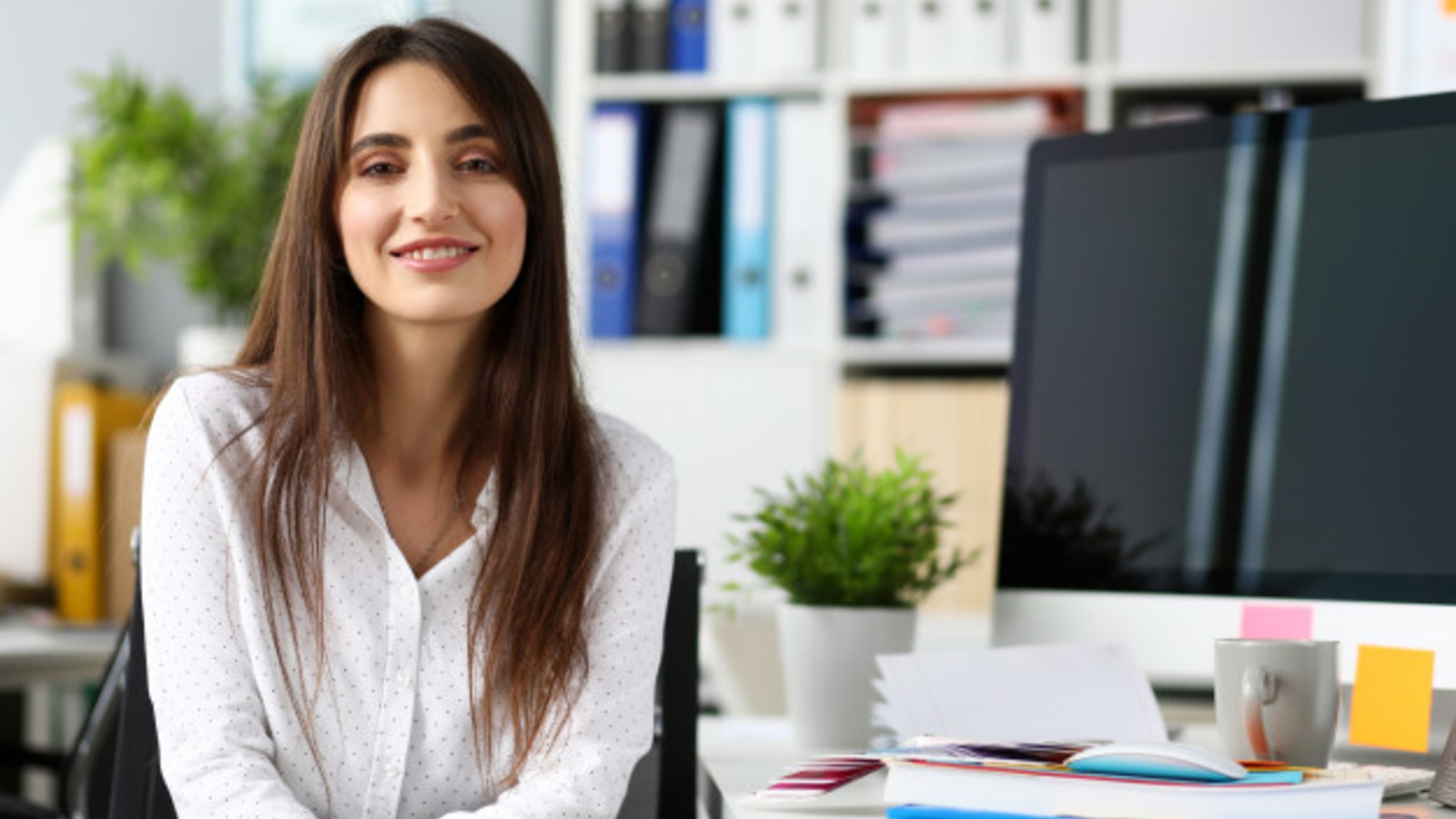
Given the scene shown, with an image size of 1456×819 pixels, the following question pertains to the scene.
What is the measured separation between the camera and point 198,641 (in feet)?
3.93

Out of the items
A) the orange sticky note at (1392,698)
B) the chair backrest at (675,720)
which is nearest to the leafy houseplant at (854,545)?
the chair backrest at (675,720)

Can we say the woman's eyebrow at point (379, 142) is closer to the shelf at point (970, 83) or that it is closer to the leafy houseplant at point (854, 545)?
the leafy houseplant at point (854, 545)

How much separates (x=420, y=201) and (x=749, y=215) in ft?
5.09

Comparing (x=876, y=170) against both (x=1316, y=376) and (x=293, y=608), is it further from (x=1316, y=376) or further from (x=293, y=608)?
(x=293, y=608)

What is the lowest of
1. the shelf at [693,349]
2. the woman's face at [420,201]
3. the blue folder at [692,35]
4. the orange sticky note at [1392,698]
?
the orange sticky note at [1392,698]

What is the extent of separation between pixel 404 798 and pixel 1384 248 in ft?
2.67

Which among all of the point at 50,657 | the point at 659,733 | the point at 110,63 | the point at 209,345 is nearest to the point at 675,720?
the point at 659,733

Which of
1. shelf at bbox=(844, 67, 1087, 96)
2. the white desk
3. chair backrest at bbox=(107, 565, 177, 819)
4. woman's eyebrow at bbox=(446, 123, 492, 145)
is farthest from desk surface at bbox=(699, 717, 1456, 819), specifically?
shelf at bbox=(844, 67, 1087, 96)

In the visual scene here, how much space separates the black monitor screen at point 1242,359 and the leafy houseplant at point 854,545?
70 millimetres

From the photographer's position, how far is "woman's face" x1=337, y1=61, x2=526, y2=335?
1270 mm

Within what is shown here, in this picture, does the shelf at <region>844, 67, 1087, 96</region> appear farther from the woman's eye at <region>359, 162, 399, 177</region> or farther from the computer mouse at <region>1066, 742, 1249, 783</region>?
the computer mouse at <region>1066, 742, 1249, 783</region>

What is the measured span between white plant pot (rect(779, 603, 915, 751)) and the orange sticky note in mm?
392

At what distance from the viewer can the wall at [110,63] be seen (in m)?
3.38

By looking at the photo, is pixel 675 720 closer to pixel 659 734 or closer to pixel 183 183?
pixel 659 734
